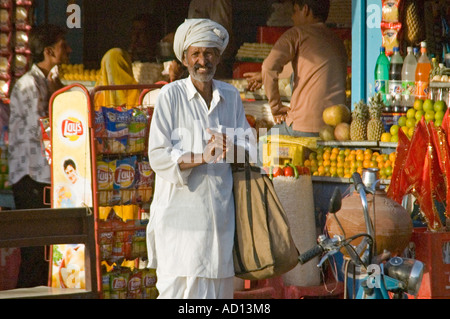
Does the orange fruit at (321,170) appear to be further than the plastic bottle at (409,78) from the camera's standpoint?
Yes

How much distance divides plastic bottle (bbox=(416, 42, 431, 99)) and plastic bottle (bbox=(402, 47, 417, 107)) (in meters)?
0.03

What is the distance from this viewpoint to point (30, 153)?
24.5ft

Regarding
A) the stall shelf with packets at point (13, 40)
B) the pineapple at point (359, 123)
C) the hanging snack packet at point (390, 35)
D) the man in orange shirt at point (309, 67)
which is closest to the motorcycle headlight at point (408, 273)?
the pineapple at point (359, 123)

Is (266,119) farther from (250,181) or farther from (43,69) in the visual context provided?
(250,181)

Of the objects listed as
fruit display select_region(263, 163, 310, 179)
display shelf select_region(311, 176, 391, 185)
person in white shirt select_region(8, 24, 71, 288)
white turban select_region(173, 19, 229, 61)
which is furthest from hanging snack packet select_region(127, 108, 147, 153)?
white turban select_region(173, 19, 229, 61)

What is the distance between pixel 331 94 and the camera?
25.3 feet

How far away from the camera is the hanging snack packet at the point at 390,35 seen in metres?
7.22

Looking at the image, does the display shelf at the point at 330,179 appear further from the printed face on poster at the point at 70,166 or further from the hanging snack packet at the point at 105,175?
the printed face on poster at the point at 70,166

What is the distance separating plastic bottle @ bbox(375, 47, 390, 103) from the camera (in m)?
7.21

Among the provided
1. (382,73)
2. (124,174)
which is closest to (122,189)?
(124,174)

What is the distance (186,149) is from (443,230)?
6.98 ft

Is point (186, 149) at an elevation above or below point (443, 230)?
above

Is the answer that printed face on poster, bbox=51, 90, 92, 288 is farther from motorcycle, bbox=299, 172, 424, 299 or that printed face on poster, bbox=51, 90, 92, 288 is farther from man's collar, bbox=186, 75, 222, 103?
motorcycle, bbox=299, 172, 424, 299
